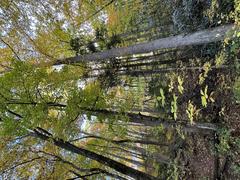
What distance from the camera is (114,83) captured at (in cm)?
1297

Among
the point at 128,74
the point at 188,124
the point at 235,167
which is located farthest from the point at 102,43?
the point at 235,167

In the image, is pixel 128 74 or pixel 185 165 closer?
pixel 185 165

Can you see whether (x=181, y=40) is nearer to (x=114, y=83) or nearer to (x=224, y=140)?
(x=224, y=140)

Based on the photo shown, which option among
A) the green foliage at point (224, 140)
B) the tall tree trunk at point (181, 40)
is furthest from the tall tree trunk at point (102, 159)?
the tall tree trunk at point (181, 40)

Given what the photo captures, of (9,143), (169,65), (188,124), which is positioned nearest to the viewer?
(188,124)

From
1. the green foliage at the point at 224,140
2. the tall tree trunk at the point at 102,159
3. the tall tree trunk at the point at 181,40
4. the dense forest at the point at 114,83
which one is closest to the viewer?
the tall tree trunk at the point at 181,40

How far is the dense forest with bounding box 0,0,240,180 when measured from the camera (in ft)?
24.2

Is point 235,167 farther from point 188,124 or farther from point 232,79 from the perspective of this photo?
point 232,79

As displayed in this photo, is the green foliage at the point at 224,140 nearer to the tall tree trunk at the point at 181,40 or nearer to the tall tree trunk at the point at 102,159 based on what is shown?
the tall tree trunk at the point at 102,159

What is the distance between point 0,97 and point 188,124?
16.5 ft

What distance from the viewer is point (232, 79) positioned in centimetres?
757

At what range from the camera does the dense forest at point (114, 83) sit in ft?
24.2

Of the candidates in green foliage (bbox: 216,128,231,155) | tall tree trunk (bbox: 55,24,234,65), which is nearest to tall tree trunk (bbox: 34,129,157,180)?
green foliage (bbox: 216,128,231,155)

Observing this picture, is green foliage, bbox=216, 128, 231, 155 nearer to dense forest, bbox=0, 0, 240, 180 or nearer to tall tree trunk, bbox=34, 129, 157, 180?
Answer: dense forest, bbox=0, 0, 240, 180
